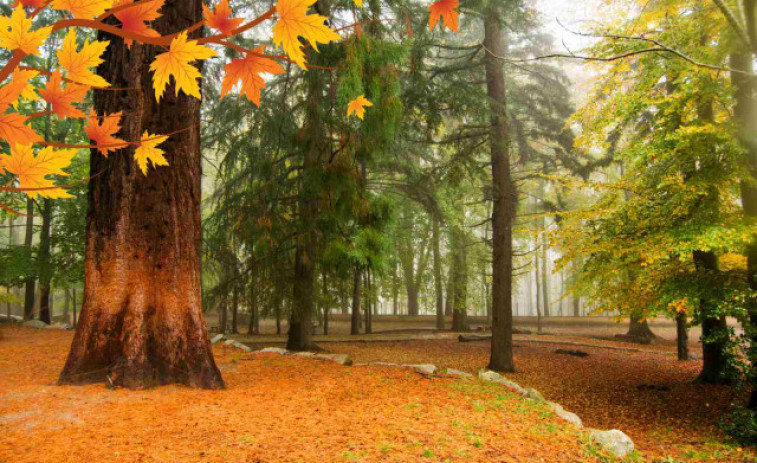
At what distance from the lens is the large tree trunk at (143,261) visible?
409 cm

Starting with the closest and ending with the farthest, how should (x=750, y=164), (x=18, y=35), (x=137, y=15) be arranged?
(x=18, y=35) → (x=137, y=15) → (x=750, y=164)

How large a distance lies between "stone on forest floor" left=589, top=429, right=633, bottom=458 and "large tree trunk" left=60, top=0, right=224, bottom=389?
139 inches

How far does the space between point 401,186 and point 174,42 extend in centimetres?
1098

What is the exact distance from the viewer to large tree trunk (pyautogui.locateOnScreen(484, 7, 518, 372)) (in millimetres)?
9305

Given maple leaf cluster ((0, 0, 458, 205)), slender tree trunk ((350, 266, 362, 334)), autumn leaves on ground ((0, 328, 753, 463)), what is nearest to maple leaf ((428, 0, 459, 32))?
maple leaf cluster ((0, 0, 458, 205))

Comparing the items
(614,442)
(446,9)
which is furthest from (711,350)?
(446,9)

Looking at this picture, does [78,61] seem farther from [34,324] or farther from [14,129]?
[34,324]

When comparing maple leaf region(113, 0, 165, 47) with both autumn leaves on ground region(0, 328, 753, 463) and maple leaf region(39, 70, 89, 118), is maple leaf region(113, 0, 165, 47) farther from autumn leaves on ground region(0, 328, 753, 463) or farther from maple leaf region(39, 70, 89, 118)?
autumn leaves on ground region(0, 328, 753, 463)

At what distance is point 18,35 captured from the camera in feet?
1.84

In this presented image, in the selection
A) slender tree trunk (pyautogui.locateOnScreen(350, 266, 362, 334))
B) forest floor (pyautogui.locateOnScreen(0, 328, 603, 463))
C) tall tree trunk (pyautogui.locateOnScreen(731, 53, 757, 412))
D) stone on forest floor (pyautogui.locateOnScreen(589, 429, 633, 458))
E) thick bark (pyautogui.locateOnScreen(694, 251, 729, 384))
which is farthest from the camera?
slender tree trunk (pyautogui.locateOnScreen(350, 266, 362, 334))

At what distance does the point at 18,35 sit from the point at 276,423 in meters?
3.16

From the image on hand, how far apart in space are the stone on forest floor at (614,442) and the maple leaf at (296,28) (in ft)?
14.0

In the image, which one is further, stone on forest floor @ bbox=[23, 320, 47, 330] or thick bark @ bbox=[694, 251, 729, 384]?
stone on forest floor @ bbox=[23, 320, 47, 330]

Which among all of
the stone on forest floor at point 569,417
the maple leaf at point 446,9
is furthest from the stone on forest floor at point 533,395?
the maple leaf at point 446,9
